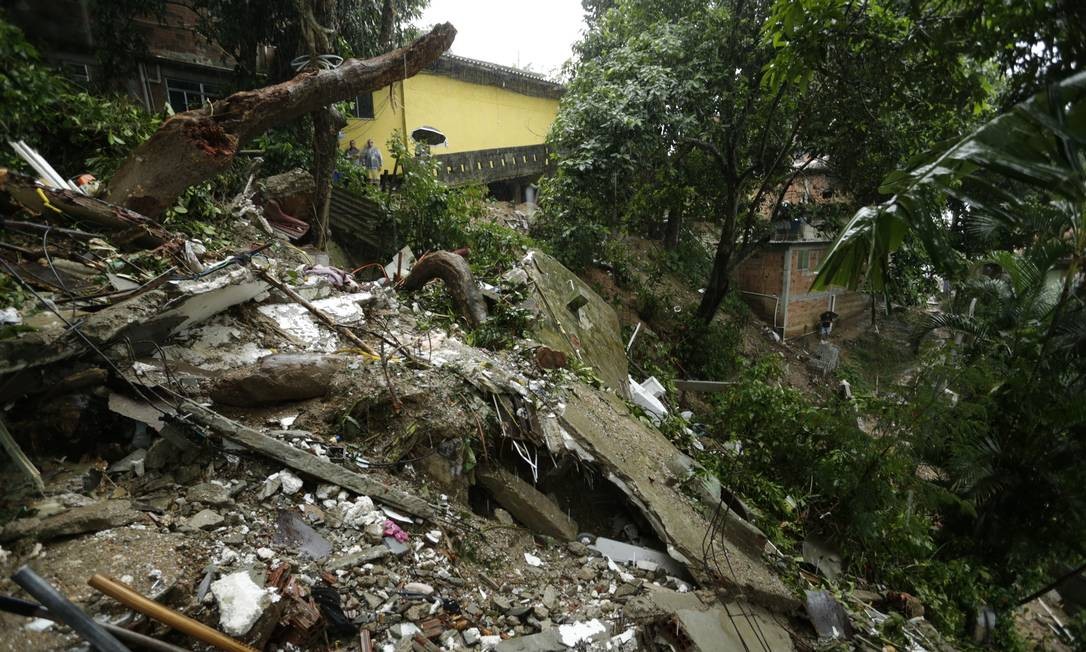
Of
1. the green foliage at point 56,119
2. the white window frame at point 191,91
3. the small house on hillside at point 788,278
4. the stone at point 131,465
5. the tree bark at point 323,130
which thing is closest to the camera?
the stone at point 131,465

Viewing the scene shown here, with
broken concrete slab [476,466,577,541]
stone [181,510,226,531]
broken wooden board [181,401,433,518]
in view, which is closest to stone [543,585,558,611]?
broken concrete slab [476,466,577,541]

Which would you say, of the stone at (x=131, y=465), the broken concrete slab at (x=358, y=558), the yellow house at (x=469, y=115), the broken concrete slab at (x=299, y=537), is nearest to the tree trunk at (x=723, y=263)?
the yellow house at (x=469, y=115)

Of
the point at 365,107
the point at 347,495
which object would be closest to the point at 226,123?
the point at 347,495

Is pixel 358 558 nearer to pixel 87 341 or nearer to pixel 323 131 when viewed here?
pixel 87 341

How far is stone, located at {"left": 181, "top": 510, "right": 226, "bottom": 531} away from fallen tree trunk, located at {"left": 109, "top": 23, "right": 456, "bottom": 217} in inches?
120

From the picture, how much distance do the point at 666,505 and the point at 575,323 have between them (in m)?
2.69

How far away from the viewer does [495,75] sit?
1322cm

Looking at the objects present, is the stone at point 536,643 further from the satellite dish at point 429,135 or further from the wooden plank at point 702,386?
the satellite dish at point 429,135

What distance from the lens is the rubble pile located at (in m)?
1.91

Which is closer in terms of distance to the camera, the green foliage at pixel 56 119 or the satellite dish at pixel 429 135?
the green foliage at pixel 56 119

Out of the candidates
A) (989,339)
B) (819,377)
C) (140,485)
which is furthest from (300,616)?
(819,377)

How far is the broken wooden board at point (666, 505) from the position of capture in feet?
9.98

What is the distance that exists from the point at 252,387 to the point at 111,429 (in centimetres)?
62

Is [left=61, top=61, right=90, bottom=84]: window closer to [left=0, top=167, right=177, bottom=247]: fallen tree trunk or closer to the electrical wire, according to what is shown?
[left=0, top=167, right=177, bottom=247]: fallen tree trunk
